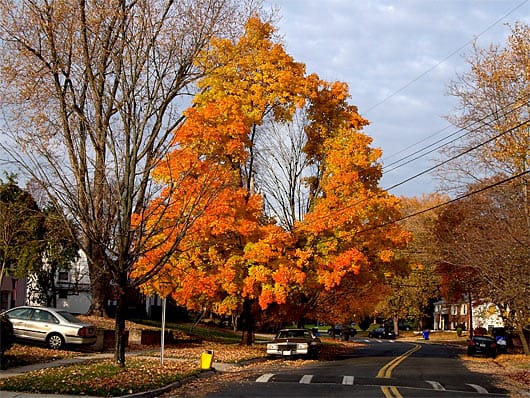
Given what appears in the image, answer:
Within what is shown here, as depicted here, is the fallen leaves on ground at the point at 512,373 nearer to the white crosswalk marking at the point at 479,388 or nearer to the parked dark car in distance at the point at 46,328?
the white crosswalk marking at the point at 479,388

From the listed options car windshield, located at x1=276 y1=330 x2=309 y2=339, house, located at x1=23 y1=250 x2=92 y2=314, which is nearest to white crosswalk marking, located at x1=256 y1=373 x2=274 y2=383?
car windshield, located at x1=276 y1=330 x2=309 y2=339

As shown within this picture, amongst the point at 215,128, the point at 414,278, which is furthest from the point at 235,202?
the point at 414,278

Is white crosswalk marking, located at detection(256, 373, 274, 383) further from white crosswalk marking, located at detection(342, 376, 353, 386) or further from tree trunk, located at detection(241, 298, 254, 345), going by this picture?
tree trunk, located at detection(241, 298, 254, 345)

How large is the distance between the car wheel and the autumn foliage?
160 inches

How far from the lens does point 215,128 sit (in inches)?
1163

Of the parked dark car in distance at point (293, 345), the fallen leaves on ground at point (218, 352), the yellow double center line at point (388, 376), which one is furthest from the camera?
the parked dark car in distance at point (293, 345)

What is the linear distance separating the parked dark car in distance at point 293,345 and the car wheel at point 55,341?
8.85 metres

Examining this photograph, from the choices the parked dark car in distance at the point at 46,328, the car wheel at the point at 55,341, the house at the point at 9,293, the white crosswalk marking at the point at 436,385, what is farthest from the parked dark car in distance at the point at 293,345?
the house at the point at 9,293

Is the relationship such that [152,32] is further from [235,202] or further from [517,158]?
[517,158]

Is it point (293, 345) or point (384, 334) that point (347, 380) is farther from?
point (384, 334)

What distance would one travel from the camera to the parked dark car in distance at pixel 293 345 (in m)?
29.7

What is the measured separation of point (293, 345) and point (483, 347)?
13780mm

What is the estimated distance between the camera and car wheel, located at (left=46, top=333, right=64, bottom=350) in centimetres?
2469

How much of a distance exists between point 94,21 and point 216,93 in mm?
11263
